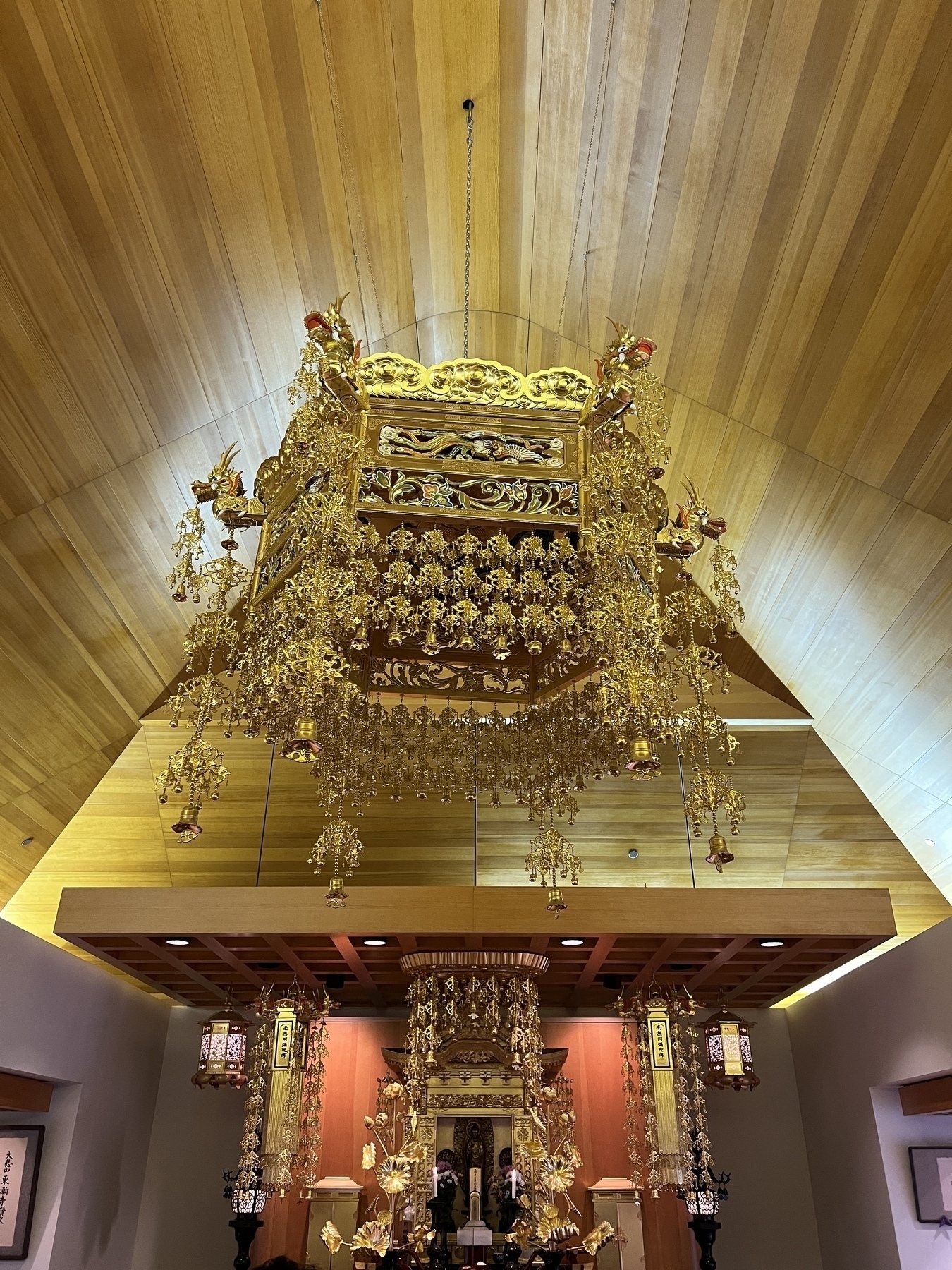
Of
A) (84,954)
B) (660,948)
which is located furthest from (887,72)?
(84,954)

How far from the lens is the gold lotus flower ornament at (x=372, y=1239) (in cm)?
484

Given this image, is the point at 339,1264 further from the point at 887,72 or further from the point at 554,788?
the point at 887,72

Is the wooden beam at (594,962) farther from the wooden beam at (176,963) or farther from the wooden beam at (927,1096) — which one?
the wooden beam at (176,963)

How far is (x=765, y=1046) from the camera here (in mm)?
7621

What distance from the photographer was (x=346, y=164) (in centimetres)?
384

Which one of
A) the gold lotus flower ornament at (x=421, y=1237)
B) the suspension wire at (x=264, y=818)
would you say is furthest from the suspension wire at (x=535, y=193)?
the gold lotus flower ornament at (x=421, y=1237)

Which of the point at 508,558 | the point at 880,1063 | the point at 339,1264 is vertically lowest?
the point at 339,1264

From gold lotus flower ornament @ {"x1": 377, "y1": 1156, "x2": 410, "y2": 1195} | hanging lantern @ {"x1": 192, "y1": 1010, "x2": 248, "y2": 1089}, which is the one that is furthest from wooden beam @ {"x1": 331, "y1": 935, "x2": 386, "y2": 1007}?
gold lotus flower ornament @ {"x1": 377, "y1": 1156, "x2": 410, "y2": 1195}

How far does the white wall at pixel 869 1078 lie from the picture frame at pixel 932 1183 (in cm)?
8

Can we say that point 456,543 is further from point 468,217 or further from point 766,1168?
point 766,1168

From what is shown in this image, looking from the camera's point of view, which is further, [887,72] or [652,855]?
[652,855]

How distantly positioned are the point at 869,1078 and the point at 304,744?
4.62 metres

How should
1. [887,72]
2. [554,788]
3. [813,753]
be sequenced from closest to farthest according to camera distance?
[887,72] → [554,788] → [813,753]

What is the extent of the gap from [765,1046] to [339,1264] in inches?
142
